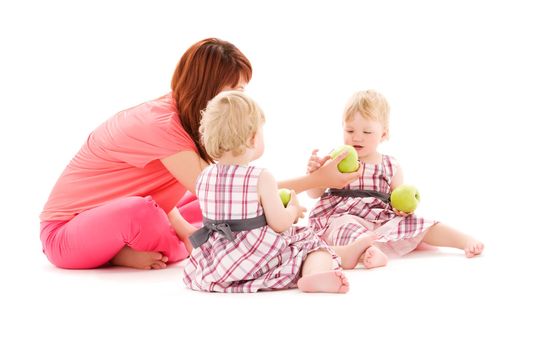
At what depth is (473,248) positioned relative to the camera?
3.74m

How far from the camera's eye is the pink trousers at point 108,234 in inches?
138

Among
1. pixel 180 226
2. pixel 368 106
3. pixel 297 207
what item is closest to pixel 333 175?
pixel 368 106

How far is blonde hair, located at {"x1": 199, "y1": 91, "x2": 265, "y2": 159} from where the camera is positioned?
3068 millimetres

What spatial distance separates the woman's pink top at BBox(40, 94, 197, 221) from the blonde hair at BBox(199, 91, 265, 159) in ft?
1.58

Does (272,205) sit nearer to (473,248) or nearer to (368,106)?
(368,106)

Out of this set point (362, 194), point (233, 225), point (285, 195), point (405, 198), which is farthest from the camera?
point (362, 194)

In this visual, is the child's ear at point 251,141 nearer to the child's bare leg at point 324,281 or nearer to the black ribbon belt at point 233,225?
the black ribbon belt at point 233,225

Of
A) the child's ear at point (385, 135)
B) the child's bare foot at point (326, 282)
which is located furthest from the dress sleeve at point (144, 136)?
the child's ear at point (385, 135)

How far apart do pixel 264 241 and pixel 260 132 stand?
0.41 meters

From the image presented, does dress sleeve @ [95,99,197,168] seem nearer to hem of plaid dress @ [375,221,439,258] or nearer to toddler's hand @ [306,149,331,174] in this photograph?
toddler's hand @ [306,149,331,174]

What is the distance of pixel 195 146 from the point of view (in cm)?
357

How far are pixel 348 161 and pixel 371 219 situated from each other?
0.35 m

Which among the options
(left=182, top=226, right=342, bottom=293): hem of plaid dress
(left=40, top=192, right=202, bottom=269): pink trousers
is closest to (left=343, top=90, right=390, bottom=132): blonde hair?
(left=182, top=226, right=342, bottom=293): hem of plaid dress

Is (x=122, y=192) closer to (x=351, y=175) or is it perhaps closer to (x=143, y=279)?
(x=143, y=279)
